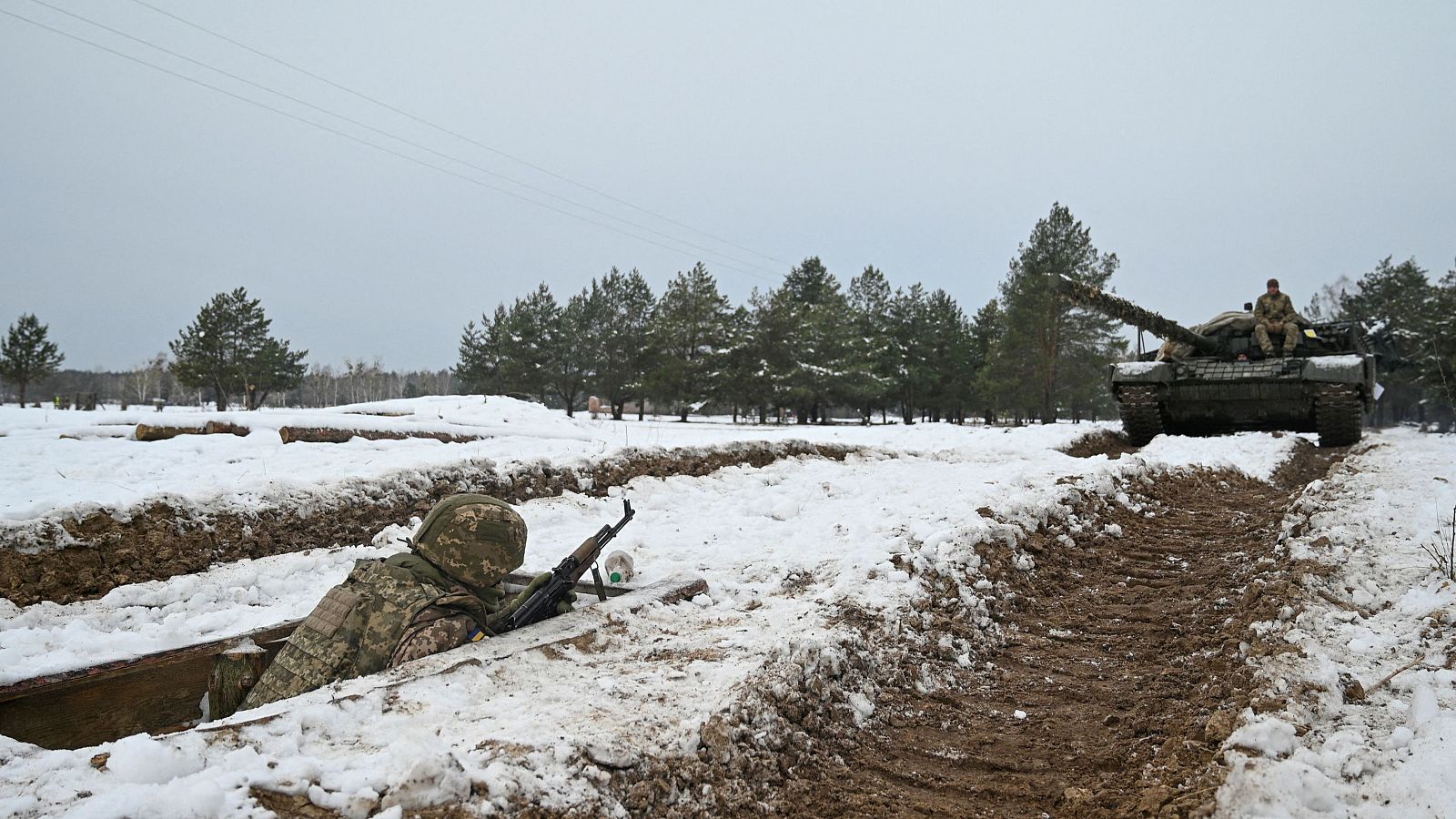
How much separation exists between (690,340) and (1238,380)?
86.4ft

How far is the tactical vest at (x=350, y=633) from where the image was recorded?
359cm

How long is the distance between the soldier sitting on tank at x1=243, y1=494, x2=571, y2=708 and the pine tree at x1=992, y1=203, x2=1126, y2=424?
33760 millimetres

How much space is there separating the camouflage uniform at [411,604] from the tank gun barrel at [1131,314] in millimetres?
9529

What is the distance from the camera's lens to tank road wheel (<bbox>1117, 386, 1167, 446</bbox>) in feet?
48.2

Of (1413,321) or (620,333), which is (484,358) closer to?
(620,333)

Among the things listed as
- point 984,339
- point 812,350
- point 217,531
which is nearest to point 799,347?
point 812,350

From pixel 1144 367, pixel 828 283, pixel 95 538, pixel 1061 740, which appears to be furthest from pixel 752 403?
pixel 1061 740

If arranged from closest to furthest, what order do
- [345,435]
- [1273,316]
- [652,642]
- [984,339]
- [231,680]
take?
[231,680], [652,642], [345,435], [1273,316], [984,339]

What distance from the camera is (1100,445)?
1641 cm

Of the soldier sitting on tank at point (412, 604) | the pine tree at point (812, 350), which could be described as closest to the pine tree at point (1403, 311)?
the pine tree at point (812, 350)

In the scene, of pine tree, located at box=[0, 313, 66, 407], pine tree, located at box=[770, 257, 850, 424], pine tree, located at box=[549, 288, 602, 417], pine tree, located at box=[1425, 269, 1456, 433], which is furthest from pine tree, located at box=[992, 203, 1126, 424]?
pine tree, located at box=[0, 313, 66, 407]

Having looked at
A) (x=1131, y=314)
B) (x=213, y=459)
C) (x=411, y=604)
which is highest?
(x=1131, y=314)

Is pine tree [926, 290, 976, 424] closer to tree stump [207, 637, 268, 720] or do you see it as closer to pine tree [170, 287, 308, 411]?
pine tree [170, 287, 308, 411]

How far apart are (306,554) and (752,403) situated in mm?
29444
